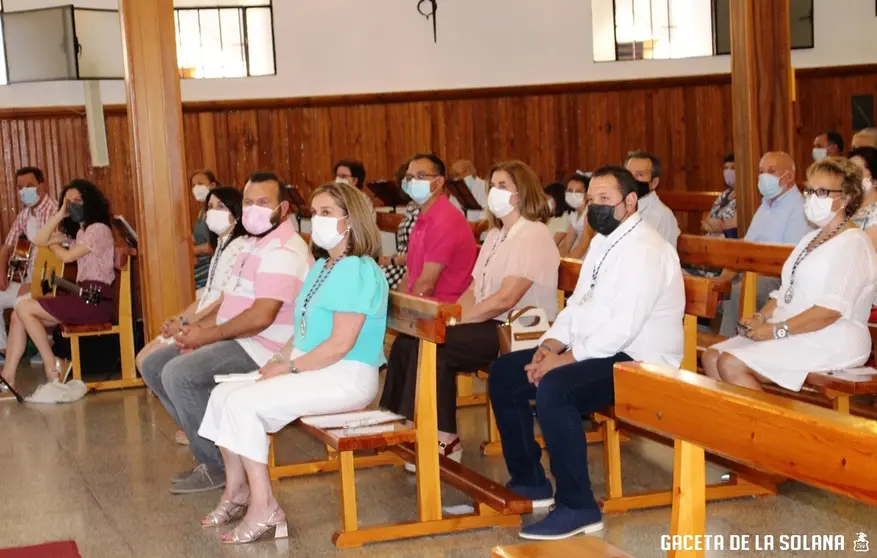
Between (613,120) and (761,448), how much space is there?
1031cm

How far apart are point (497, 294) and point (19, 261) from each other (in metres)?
5.01

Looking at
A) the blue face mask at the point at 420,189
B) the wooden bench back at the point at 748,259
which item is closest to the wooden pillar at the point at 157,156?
the blue face mask at the point at 420,189

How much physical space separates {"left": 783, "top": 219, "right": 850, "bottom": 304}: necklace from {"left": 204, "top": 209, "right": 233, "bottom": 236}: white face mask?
99.8 inches

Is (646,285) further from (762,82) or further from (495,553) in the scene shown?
(762,82)

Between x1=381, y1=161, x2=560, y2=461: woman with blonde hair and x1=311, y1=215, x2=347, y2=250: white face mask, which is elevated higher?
x1=311, y1=215, x2=347, y2=250: white face mask

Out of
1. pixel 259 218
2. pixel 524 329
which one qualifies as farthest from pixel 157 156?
pixel 524 329

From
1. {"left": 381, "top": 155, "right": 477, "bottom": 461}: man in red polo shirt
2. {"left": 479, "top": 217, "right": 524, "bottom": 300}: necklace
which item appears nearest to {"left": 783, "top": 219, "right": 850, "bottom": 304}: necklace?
{"left": 479, "top": 217, "right": 524, "bottom": 300}: necklace

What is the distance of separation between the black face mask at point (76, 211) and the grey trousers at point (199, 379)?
10.3ft

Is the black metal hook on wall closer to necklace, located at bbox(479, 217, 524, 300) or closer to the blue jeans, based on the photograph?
necklace, located at bbox(479, 217, 524, 300)

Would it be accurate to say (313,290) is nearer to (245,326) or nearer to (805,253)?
(245,326)

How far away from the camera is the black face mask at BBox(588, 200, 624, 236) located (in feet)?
15.2

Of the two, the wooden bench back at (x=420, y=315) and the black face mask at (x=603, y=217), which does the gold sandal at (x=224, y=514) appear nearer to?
the wooden bench back at (x=420, y=315)

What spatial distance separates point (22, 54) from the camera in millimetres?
10938

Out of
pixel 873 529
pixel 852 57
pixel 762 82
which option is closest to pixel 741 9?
pixel 762 82
